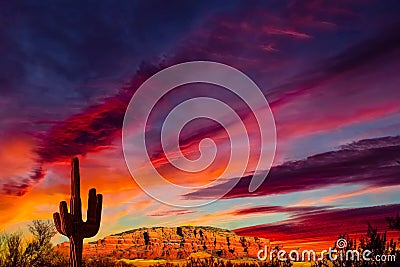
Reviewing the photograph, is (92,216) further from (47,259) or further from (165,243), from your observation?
(47,259)

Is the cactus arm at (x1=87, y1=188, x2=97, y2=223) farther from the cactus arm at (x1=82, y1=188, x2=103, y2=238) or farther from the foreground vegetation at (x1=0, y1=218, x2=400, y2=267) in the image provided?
the foreground vegetation at (x1=0, y1=218, x2=400, y2=267)

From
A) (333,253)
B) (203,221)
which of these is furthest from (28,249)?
(333,253)

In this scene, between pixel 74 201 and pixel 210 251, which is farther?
pixel 210 251

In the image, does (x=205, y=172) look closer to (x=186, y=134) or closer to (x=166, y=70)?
(x=186, y=134)

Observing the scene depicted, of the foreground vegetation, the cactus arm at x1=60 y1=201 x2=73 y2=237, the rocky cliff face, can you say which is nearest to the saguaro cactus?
the cactus arm at x1=60 y1=201 x2=73 y2=237

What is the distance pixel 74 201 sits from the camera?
8250mm

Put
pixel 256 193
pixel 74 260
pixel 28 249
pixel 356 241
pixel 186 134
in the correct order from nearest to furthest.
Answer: pixel 74 260, pixel 356 241, pixel 186 134, pixel 256 193, pixel 28 249

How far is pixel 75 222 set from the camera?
8219mm

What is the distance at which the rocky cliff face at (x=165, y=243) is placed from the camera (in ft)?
59.2

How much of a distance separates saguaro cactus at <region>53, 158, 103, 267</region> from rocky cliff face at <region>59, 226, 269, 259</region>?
31.3 ft

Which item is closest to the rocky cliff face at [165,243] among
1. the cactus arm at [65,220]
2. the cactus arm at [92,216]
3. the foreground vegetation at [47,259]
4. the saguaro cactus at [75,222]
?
the foreground vegetation at [47,259]

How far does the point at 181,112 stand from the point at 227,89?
1333 mm

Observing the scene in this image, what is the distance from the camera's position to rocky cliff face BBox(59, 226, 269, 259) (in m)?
18.0

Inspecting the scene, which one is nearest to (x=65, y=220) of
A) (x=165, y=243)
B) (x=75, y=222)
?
(x=75, y=222)
